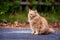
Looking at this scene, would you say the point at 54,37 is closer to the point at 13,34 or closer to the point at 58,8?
the point at 13,34

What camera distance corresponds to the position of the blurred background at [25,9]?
1011 cm

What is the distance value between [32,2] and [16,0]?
24.0 inches

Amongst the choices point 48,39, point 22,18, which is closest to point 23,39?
point 48,39

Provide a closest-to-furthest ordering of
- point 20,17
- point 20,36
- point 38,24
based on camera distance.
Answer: point 20,36
point 38,24
point 20,17

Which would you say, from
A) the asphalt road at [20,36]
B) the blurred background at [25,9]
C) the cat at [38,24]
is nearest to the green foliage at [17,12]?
the blurred background at [25,9]

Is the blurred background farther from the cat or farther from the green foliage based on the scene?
the cat

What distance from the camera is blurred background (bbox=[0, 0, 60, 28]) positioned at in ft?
33.2

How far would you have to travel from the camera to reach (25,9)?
35.7 ft

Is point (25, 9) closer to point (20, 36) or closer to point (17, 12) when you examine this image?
point (17, 12)

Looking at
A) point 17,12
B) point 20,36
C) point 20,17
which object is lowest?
point 20,36

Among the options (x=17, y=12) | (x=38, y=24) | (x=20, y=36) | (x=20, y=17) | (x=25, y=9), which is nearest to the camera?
(x=20, y=36)

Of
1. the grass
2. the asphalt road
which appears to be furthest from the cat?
the grass

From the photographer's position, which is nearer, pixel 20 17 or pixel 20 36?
pixel 20 36

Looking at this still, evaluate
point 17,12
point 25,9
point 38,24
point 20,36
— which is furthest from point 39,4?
point 20,36
